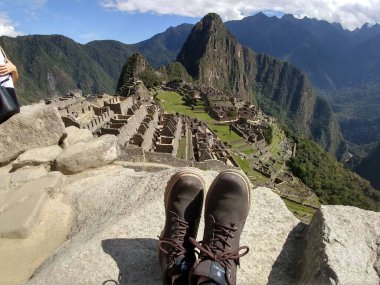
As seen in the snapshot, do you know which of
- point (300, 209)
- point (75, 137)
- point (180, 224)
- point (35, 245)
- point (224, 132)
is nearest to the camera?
point (180, 224)

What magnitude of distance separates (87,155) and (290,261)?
13.0 ft

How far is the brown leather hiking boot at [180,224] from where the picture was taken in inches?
138

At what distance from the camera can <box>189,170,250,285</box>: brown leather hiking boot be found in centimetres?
320

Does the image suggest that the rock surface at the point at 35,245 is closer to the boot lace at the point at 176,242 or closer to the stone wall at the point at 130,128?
the boot lace at the point at 176,242

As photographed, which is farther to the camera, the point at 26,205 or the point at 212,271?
the point at 26,205

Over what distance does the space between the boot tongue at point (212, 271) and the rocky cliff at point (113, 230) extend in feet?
2.32

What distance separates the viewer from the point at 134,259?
13.1 feet

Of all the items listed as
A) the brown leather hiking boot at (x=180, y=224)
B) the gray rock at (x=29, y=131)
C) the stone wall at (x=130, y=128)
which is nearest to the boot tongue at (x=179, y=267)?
the brown leather hiking boot at (x=180, y=224)

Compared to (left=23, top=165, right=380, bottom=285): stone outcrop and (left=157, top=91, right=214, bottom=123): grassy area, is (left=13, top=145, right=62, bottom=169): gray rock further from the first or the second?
(left=157, top=91, right=214, bottom=123): grassy area

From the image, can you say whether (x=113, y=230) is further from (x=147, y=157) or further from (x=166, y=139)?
(x=166, y=139)

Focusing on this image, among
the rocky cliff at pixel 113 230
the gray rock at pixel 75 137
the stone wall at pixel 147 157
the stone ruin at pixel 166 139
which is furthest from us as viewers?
the stone ruin at pixel 166 139

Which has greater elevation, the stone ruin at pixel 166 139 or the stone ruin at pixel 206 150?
the stone ruin at pixel 166 139

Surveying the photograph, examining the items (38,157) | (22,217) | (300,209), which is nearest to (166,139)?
(300,209)

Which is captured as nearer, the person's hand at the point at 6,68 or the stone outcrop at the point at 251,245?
the stone outcrop at the point at 251,245
